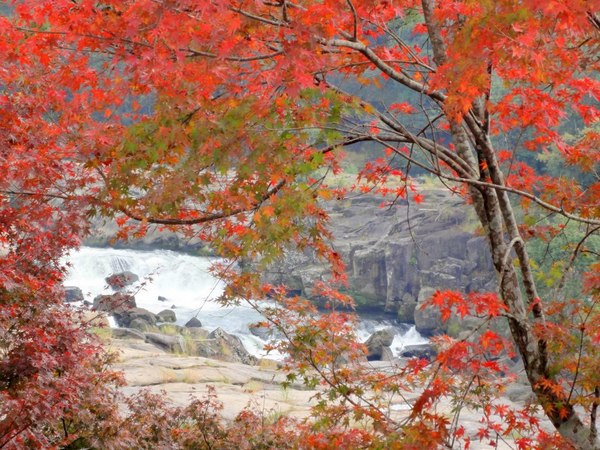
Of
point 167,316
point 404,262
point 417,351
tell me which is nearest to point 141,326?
point 167,316

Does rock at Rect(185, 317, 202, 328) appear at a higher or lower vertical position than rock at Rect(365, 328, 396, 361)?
higher

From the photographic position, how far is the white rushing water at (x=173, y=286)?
22922 millimetres

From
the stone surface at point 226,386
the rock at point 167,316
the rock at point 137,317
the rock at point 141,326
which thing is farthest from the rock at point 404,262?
the stone surface at point 226,386

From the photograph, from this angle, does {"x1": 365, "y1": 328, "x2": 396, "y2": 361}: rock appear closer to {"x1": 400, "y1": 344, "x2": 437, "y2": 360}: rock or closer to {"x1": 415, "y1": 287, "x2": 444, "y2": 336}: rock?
{"x1": 400, "y1": 344, "x2": 437, "y2": 360}: rock

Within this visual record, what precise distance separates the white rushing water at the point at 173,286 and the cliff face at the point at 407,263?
145 cm

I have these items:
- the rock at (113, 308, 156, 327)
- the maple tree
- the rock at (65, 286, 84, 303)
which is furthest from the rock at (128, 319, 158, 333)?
the maple tree

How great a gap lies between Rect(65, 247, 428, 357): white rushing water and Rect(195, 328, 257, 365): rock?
12.9 feet

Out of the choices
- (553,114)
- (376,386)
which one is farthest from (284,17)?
(376,386)

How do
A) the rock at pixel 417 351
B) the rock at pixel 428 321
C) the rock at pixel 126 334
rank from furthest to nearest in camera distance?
the rock at pixel 428 321 → the rock at pixel 417 351 → the rock at pixel 126 334

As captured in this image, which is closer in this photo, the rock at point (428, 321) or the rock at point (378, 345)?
the rock at point (378, 345)

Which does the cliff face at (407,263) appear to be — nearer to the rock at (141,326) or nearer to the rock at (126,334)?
the rock at (141,326)

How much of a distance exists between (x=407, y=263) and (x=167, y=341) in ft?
41.0

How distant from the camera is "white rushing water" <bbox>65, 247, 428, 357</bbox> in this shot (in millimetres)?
22922

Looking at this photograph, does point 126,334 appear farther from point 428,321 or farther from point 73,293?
point 428,321
